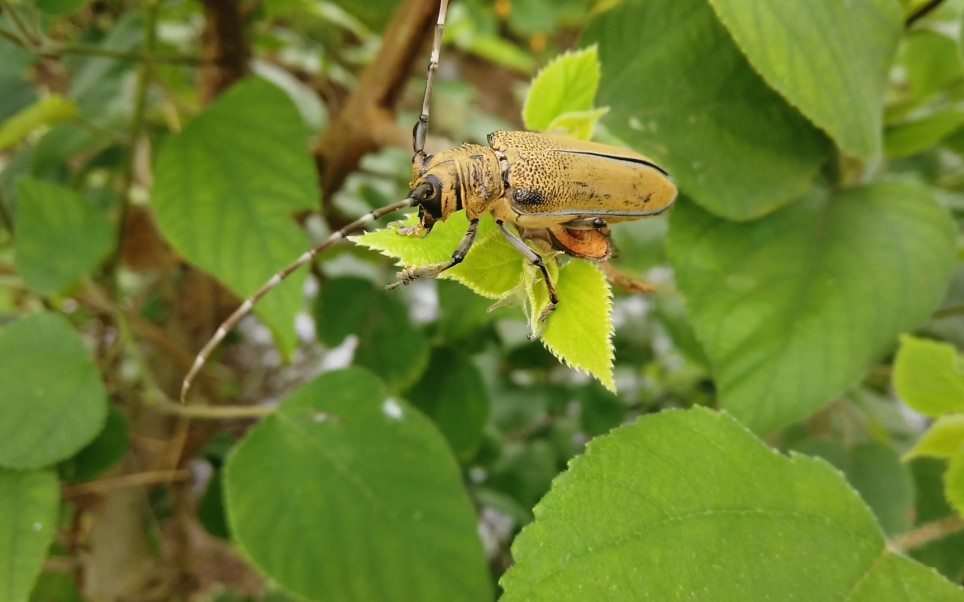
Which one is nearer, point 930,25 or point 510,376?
point 930,25

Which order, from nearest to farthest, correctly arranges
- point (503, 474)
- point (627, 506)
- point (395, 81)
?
1. point (627, 506)
2. point (395, 81)
3. point (503, 474)

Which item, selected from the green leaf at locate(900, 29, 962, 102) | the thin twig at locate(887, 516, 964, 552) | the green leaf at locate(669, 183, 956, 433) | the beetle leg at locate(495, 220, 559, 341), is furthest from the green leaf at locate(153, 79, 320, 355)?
the green leaf at locate(900, 29, 962, 102)

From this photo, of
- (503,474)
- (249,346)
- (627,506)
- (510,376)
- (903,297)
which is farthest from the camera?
(249,346)

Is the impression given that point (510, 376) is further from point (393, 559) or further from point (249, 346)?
point (249, 346)

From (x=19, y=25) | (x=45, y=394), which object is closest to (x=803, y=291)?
(x=45, y=394)

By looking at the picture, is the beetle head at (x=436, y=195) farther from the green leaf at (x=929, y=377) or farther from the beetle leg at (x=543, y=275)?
the green leaf at (x=929, y=377)

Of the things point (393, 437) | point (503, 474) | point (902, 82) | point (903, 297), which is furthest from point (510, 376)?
point (902, 82)

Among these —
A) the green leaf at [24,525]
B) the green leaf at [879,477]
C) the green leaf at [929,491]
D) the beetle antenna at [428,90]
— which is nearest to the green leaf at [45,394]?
the green leaf at [24,525]
